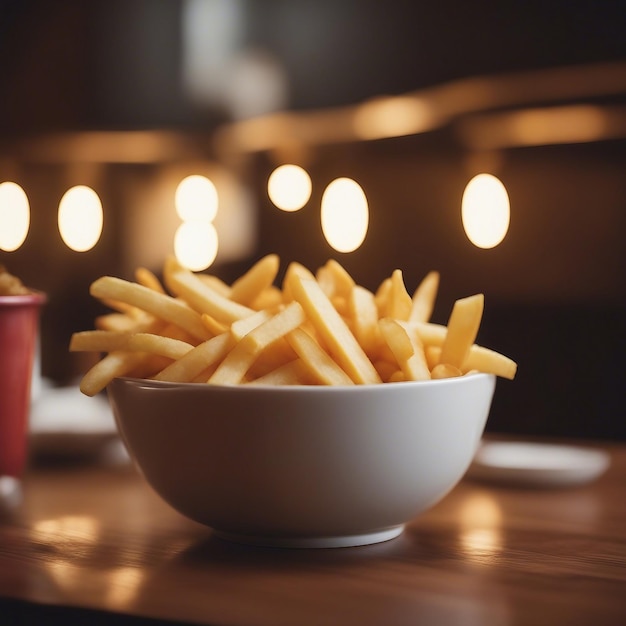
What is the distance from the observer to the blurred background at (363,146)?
2.38 m

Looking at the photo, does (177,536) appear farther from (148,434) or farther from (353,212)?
(353,212)

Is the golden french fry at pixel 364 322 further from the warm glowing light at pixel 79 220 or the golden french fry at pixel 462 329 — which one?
the warm glowing light at pixel 79 220

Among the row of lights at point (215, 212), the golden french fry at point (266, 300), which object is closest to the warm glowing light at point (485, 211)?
the row of lights at point (215, 212)

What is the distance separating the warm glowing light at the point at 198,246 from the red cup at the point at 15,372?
76.4 inches

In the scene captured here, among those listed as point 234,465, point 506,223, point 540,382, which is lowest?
point 540,382

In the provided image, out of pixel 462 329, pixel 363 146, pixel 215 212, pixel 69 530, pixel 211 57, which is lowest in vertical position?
pixel 69 530

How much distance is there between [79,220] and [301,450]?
2.51 metres

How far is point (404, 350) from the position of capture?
2.31ft

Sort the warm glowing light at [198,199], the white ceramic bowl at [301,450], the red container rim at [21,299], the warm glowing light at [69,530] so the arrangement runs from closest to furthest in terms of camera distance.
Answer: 1. the white ceramic bowl at [301,450]
2. the warm glowing light at [69,530]
3. the red container rim at [21,299]
4. the warm glowing light at [198,199]

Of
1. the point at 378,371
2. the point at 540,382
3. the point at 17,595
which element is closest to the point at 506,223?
the point at 540,382

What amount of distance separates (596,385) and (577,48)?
0.93 m

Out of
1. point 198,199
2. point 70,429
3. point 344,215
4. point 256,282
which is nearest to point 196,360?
point 256,282

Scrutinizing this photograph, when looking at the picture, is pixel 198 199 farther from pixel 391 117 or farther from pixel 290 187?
pixel 391 117

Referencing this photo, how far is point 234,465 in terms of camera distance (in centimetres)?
72
